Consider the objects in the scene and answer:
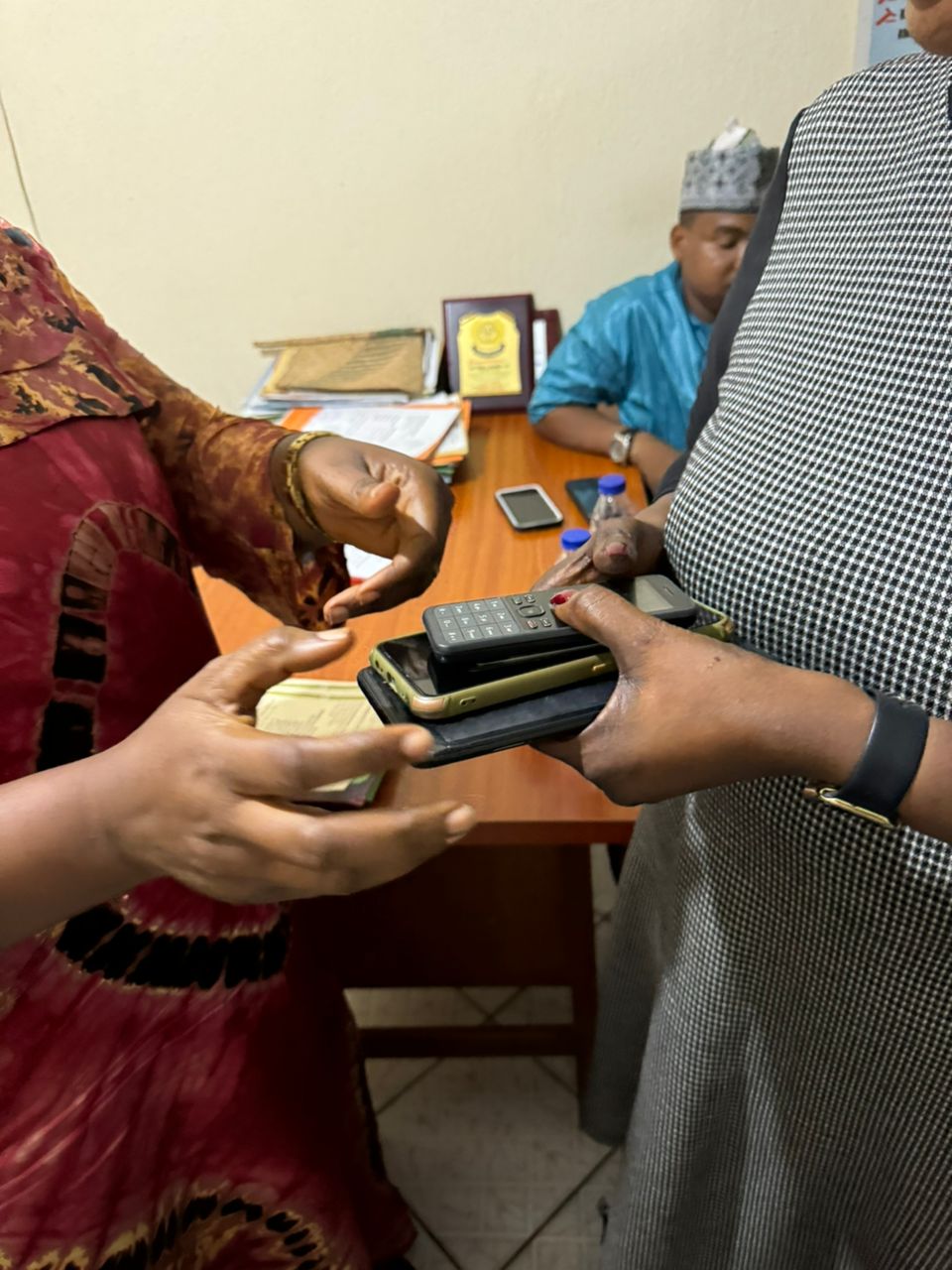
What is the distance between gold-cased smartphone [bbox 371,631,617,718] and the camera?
1.52 ft

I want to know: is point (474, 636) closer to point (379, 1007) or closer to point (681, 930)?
point (681, 930)

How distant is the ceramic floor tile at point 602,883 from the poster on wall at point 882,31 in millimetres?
1413

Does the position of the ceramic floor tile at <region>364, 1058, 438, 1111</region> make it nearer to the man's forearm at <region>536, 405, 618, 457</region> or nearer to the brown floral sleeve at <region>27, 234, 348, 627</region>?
the brown floral sleeve at <region>27, 234, 348, 627</region>

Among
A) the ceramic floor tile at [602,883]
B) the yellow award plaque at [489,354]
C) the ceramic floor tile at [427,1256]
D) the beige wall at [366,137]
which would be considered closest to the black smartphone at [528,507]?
the yellow award plaque at [489,354]

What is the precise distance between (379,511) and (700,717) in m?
0.30

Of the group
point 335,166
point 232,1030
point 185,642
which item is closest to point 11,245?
point 185,642

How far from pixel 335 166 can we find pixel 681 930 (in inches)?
57.1

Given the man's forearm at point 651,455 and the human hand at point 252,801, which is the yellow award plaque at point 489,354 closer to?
the man's forearm at point 651,455

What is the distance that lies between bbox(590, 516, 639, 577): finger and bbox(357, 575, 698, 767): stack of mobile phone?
0.29 ft

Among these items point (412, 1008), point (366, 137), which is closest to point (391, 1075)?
point (412, 1008)

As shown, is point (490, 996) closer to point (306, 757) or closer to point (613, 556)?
point (613, 556)

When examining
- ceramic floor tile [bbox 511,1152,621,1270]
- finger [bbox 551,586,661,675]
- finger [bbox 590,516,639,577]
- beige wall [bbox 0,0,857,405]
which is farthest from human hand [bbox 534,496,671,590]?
beige wall [bbox 0,0,857,405]

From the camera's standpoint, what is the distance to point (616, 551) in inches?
23.9

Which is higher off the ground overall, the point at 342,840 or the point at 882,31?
the point at 882,31
